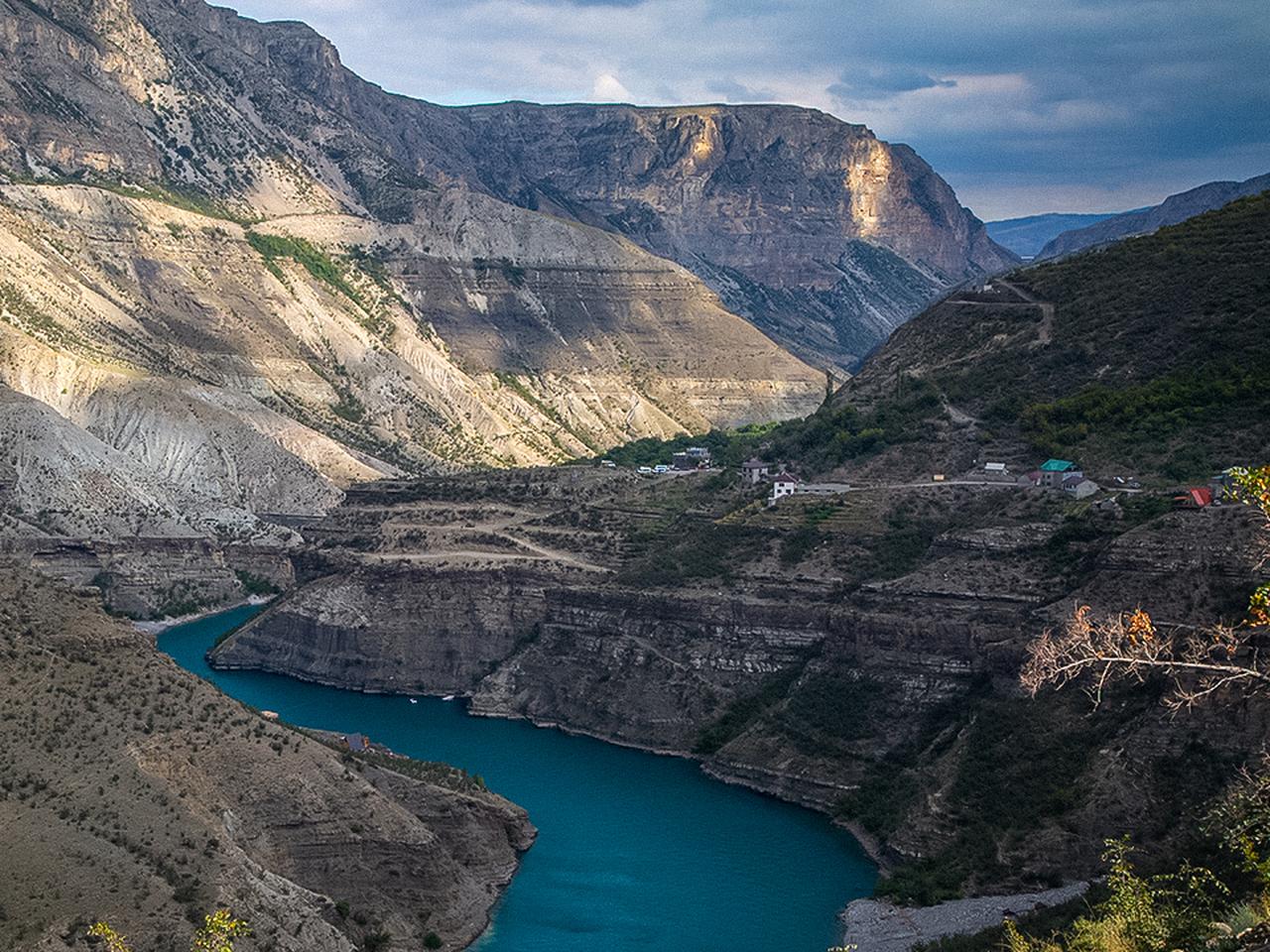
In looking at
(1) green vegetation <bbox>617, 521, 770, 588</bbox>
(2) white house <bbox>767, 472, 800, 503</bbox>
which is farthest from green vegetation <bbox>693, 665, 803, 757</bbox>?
(2) white house <bbox>767, 472, 800, 503</bbox>

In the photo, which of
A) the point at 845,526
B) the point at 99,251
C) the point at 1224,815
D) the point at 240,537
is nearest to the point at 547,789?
the point at 845,526

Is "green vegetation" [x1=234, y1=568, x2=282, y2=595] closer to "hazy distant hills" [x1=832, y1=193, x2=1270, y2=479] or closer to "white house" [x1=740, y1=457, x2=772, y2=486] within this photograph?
"white house" [x1=740, y1=457, x2=772, y2=486]

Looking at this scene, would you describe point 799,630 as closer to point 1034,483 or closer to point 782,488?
point 782,488

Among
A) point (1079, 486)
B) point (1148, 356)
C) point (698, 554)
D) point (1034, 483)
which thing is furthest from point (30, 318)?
point (1079, 486)

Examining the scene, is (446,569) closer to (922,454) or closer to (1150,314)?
(922,454)

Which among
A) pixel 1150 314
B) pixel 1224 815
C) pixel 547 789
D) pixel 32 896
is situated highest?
pixel 1150 314

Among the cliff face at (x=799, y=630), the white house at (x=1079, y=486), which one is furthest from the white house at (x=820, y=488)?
the white house at (x=1079, y=486)
